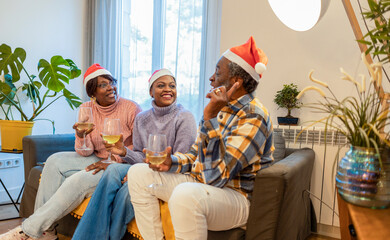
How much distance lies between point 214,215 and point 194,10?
7.52ft

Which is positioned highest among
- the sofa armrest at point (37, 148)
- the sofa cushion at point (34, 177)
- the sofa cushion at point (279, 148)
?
the sofa cushion at point (279, 148)

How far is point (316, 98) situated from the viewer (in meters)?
2.45

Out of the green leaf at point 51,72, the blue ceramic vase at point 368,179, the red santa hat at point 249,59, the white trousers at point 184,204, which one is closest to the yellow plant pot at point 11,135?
the green leaf at point 51,72

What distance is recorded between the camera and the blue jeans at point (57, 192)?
1873mm

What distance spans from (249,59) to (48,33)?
2648mm

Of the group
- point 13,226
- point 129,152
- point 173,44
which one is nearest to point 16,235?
point 13,226

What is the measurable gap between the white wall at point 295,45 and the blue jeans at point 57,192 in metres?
1.46

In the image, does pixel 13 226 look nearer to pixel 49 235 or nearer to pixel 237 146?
pixel 49 235

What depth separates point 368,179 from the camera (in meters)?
0.80

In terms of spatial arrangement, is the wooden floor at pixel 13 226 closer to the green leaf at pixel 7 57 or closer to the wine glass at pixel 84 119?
the wine glass at pixel 84 119

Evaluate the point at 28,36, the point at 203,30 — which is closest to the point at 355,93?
the point at 203,30

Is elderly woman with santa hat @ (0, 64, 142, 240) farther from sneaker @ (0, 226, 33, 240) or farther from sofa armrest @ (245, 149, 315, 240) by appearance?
sofa armrest @ (245, 149, 315, 240)

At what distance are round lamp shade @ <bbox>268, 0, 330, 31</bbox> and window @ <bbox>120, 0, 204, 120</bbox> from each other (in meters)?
1.45

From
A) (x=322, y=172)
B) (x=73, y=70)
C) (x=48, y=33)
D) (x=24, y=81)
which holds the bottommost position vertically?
(x=322, y=172)
